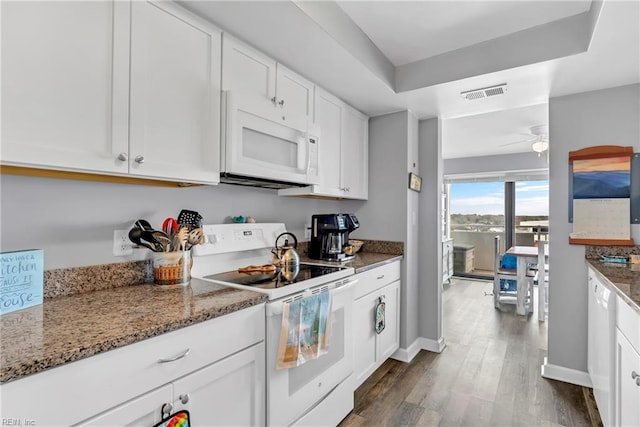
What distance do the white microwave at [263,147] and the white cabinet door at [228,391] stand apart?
0.88 m

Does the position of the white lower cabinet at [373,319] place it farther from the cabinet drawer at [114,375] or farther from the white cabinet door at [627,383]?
the white cabinet door at [627,383]

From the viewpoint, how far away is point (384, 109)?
2.83m

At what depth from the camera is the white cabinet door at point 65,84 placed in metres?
1.00

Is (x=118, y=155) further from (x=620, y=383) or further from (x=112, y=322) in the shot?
(x=620, y=383)

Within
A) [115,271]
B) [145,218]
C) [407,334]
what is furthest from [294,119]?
[407,334]

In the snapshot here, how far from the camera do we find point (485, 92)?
2389 millimetres

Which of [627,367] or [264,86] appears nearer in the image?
[627,367]

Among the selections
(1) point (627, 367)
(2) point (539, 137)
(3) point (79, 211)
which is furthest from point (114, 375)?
(2) point (539, 137)

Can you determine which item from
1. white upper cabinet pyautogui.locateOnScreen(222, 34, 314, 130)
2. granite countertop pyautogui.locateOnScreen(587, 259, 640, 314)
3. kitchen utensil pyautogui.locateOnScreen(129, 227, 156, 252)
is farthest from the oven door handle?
granite countertop pyautogui.locateOnScreen(587, 259, 640, 314)

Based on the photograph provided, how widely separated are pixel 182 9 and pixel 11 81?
2.51ft

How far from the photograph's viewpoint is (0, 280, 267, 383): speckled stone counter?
79 centimetres

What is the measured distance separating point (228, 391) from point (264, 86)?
5.10 ft

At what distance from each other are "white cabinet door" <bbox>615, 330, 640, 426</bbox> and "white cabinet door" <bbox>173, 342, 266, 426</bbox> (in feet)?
4.63

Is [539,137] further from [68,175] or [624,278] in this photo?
[68,175]
